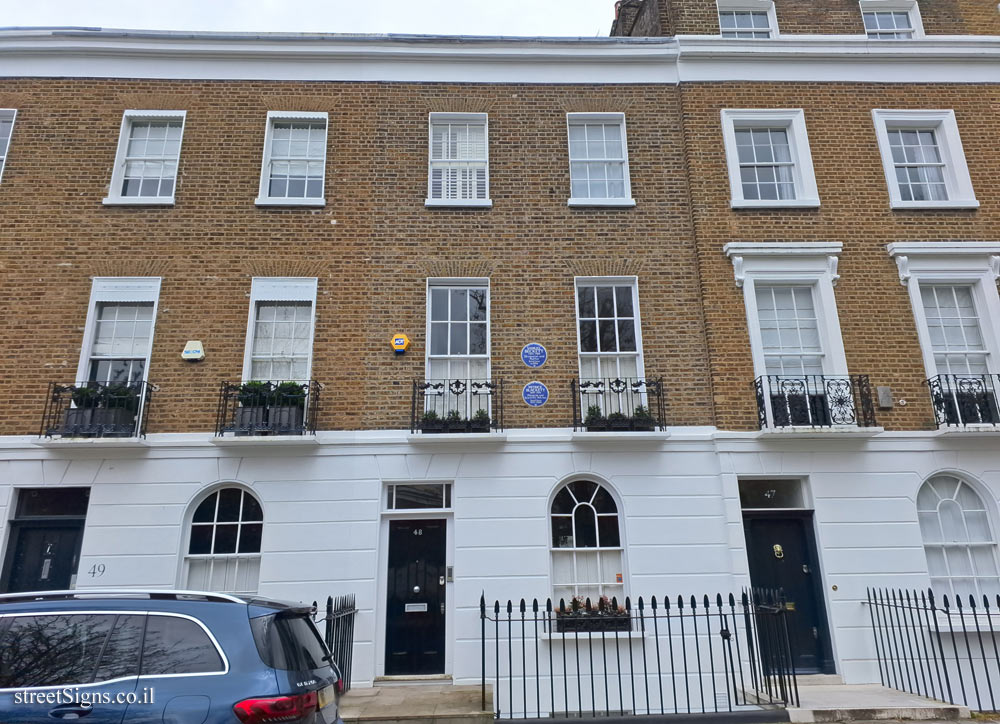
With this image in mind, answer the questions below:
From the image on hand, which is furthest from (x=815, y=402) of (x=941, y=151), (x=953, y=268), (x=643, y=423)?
(x=941, y=151)

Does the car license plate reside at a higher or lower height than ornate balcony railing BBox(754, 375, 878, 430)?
lower

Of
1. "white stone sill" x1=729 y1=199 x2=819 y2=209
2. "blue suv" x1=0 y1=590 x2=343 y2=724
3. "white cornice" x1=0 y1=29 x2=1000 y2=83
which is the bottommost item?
"blue suv" x1=0 y1=590 x2=343 y2=724

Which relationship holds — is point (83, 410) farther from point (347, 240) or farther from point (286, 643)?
point (286, 643)

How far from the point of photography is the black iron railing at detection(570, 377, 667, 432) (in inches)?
393

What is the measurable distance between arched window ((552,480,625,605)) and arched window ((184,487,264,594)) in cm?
467

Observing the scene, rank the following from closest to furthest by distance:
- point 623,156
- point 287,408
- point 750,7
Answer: point 287,408 → point 623,156 → point 750,7

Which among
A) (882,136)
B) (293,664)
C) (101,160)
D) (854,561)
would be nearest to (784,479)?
(854,561)

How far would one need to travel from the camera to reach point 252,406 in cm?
970

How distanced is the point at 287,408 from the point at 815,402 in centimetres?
857

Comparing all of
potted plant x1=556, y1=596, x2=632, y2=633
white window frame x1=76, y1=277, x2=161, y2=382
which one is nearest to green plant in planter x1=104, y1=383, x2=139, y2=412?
white window frame x1=76, y1=277, x2=161, y2=382

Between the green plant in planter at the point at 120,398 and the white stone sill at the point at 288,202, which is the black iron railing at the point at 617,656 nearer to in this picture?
the green plant in planter at the point at 120,398

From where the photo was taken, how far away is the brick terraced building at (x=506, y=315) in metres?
9.51

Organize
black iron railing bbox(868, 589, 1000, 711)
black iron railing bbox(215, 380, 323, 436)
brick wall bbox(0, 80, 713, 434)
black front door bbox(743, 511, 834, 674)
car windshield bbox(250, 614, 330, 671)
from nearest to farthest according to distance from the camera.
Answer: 1. car windshield bbox(250, 614, 330, 671)
2. black iron railing bbox(868, 589, 1000, 711)
3. black front door bbox(743, 511, 834, 674)
4. black iron railing bbox(215, 380, 323, 436)
5. brick wall bbox(0, 80, 713, 434)

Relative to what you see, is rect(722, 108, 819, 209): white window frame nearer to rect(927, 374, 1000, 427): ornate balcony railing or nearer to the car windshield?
rect(927, 374, 1000, 427): ornate balcony railing
